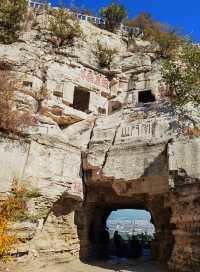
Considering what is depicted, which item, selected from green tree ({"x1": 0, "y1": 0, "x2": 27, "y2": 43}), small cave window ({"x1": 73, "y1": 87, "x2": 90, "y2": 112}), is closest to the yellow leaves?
small cave window ({"x1": 73, "y1": 87, "x2": 90, "y2": 112})

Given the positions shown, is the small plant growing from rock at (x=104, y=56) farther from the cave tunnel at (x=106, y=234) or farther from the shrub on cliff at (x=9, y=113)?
the cave tunnel at (x=106, y=234)

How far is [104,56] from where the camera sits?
18.4 m

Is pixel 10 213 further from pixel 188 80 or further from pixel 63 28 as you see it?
pixel 63 28

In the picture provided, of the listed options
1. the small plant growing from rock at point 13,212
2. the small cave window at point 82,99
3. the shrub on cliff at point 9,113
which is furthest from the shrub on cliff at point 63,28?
the small plant growing from rock at point 13,212

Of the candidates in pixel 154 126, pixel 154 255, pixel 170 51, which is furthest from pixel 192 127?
pixel 170 51

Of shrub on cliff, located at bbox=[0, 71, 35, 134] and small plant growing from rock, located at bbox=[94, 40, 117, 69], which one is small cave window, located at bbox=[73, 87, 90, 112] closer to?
small plant growing from rock, located at bbox=[94, 40, 117, 69]

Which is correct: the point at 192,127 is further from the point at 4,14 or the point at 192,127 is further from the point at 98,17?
the point at 98,17

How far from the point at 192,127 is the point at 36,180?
6.05 metres

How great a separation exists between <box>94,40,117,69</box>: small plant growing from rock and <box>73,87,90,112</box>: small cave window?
2.29m

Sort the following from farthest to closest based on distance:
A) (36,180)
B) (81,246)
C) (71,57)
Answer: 1. (71,57)
2. (81,246)
3. (36,180)

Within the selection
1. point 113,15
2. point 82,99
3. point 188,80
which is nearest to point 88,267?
point 188,80

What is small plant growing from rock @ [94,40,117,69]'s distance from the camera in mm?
18391

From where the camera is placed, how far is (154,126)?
40.2ft

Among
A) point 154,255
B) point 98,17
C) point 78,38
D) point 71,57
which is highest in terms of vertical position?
point 98,17
